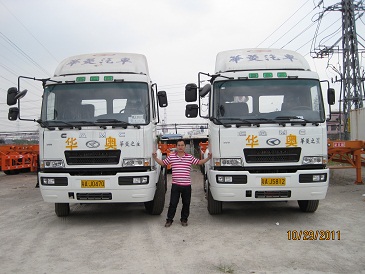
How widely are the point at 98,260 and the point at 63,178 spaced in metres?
2.29

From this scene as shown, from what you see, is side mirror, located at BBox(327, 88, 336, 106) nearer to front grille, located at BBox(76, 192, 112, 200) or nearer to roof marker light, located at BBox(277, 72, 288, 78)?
roof marker light, located at BBox(277, 72, 288, 78)

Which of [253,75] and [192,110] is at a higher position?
[253,75]

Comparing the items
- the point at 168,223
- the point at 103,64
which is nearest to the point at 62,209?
the point at 168,223

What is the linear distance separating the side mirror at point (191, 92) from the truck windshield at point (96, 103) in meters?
0.80

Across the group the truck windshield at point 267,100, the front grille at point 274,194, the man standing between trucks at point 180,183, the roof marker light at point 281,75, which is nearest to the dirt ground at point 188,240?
the man standing between trucks at point 180,183

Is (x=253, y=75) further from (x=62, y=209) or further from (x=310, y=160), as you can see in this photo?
(x=62, y=209)

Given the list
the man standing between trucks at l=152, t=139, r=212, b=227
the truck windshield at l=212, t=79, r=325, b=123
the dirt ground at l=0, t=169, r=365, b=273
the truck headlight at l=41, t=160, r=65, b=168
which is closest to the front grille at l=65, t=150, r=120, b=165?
the truck headlight at l=41, t=160, r=65, b=168

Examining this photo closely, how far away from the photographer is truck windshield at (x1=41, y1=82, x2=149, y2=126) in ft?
24.3

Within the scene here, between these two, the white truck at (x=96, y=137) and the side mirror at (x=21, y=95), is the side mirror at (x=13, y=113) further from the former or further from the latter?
the side mirror at (x=21, y=95)
